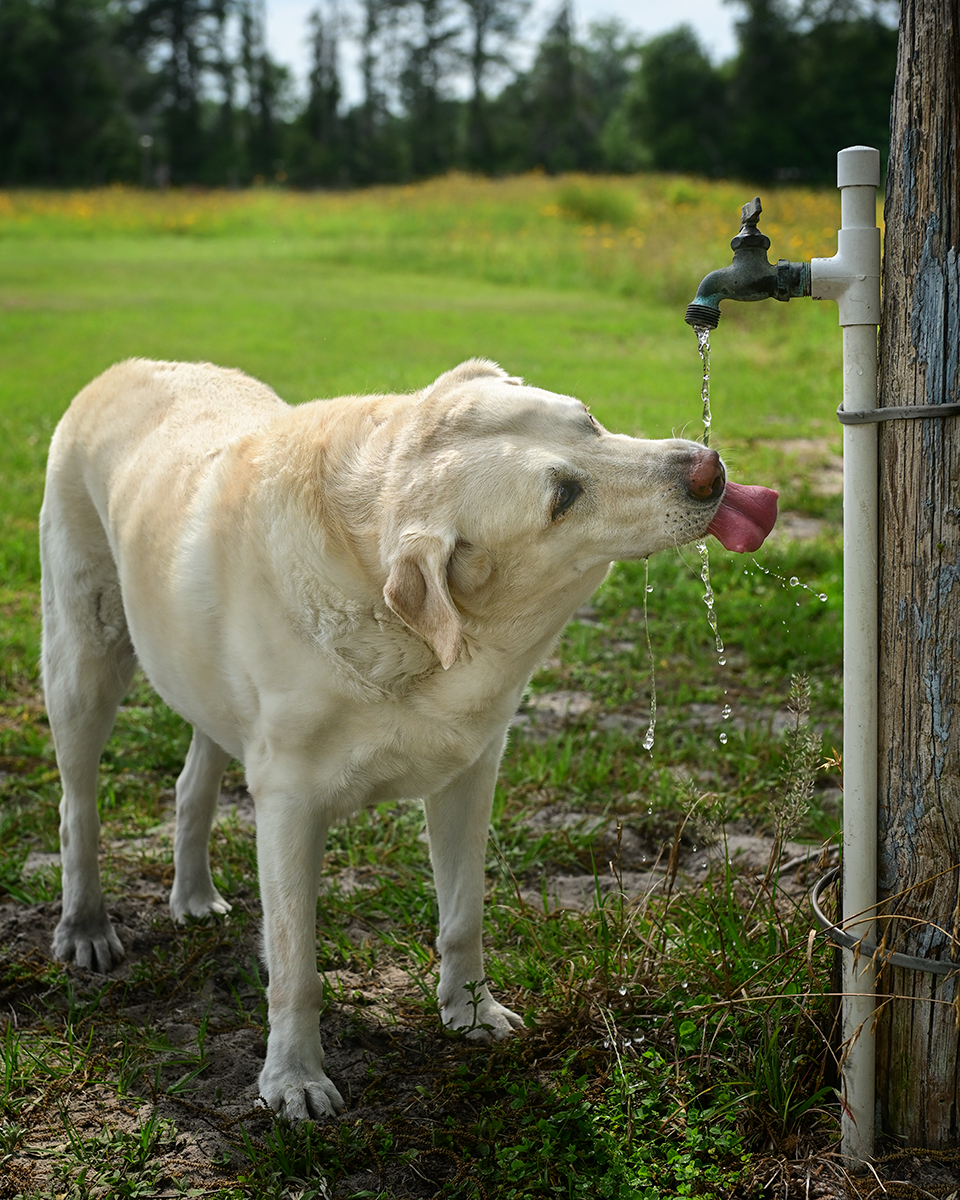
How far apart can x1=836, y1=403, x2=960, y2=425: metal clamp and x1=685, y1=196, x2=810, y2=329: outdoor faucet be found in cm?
25

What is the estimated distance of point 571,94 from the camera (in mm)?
43656

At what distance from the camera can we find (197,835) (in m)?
3.08

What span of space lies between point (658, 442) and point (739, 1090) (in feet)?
4.43

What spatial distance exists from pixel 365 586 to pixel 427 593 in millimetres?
214

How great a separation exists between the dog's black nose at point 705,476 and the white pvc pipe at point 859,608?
234mm

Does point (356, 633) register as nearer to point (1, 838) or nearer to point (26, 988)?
point (26, 988)

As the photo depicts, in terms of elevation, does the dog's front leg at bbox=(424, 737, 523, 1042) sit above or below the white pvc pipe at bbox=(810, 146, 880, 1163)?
below

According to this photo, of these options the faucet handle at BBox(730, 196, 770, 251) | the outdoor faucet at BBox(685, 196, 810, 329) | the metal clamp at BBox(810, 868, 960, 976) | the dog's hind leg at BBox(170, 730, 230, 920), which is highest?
the faucet handle at BBox(730, 196, 770, 251)

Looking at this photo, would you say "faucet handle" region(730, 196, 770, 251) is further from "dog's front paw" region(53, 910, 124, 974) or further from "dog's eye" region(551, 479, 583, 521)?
"dog's front paw" region(53, 910, 124, 974)

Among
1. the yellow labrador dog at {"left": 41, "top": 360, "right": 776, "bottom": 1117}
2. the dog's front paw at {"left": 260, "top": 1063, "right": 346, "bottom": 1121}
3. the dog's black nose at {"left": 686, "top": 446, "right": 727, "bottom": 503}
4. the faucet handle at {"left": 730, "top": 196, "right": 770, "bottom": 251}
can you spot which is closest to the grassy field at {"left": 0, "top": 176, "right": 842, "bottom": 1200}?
the dog's front paw at {"left": 260, "top": 1063, "right": 346, "bottom": 1121}

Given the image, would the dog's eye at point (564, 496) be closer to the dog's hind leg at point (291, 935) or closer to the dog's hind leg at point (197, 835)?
the dog's hind leg at point (291, 935)

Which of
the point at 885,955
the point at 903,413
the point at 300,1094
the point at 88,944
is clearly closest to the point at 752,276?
the point at 903,413

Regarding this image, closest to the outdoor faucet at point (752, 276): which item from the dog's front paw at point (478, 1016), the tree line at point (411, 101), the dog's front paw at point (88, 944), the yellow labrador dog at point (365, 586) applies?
the yellow labrador dog at point (365, 586)

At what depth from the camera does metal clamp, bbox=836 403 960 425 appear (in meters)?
1.79
